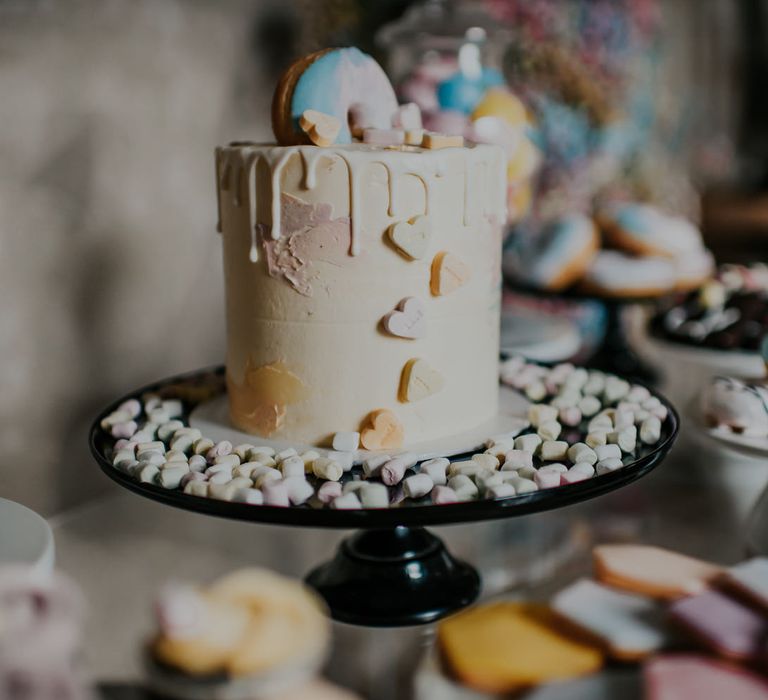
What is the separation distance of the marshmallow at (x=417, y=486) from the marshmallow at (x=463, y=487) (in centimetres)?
2

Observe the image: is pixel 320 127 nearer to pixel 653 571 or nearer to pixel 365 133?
pixel 365 133

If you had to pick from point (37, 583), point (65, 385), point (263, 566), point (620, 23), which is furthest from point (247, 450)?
point (620, 23)

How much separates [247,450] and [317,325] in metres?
0.12

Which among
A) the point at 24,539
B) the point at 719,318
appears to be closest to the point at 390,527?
the point at 24,539

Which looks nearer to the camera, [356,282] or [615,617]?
[615,617]

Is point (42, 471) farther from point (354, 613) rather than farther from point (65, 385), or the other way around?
point (354, 613)

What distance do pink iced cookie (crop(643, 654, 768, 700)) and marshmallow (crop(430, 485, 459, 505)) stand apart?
191 millimetres

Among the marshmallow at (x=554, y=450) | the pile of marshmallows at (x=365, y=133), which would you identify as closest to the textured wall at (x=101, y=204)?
the pile of marshmallows at (x=365, y=133)

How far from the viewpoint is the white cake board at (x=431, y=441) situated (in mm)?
773

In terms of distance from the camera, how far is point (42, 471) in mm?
1091

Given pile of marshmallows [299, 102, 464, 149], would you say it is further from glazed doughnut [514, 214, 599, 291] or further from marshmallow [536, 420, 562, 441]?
glazed doughnut [514, 214, 599, 291]

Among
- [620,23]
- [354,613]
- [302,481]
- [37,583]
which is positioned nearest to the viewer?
[37,583]

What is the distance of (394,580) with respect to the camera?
2.75ft

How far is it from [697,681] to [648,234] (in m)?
1.04
